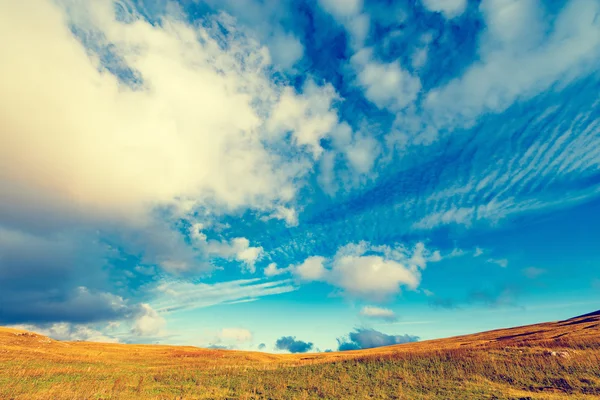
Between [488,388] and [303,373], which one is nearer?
[488,388]

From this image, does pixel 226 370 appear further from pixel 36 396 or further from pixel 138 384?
pixel 36 396

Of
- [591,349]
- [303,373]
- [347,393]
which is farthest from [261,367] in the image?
[591,349]

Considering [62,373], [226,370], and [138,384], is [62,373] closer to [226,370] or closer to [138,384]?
[138,384]

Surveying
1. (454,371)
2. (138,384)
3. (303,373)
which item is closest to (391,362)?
(454,371)

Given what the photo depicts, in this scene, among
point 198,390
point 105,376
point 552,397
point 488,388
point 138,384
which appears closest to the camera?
point 552,397

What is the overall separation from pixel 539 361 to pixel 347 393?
20428 millimetres

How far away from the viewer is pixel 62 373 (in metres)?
31.0

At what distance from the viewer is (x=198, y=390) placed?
2752cm

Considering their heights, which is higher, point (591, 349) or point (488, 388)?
point (591, 349)

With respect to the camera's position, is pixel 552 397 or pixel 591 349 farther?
pixel 591 349

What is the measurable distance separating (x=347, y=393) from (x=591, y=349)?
28199mm

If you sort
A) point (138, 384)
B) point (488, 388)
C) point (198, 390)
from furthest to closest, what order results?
point (138, 384) < point (198, 390) < point (488, 388)

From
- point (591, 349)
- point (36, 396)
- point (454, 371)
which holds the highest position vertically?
point (591, 349)

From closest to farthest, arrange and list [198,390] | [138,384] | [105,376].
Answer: [198,390] < [138,384] < [105,376]
